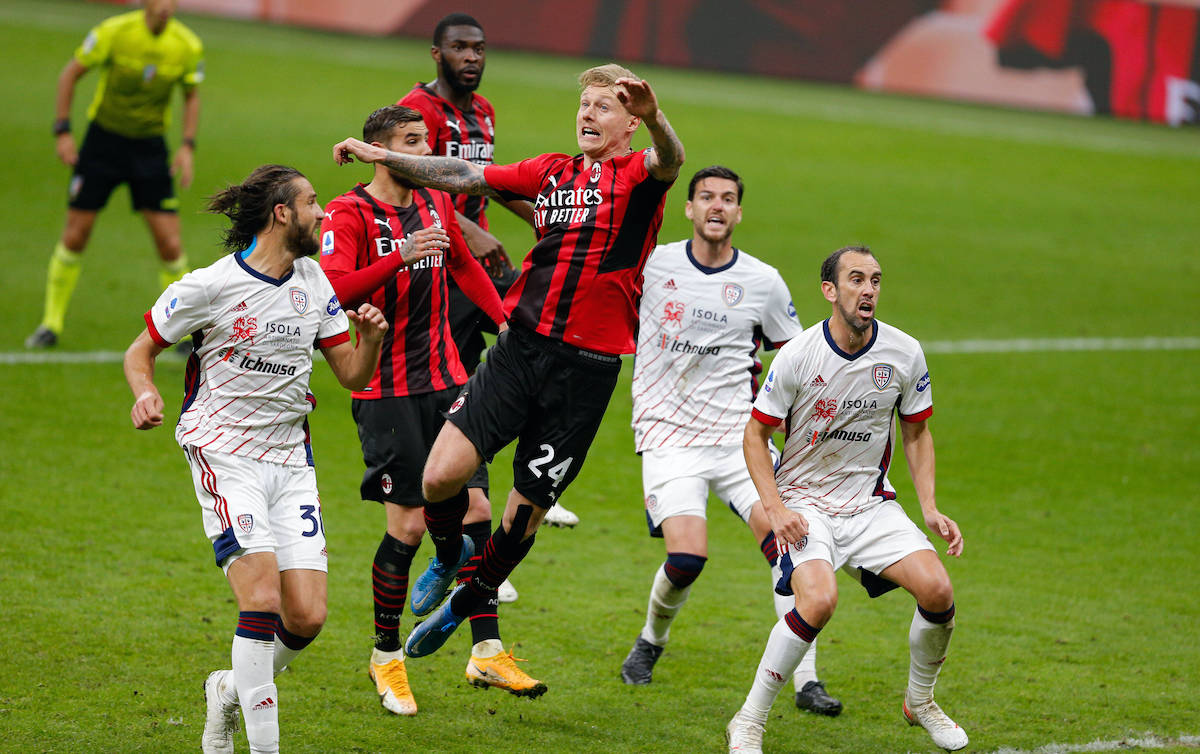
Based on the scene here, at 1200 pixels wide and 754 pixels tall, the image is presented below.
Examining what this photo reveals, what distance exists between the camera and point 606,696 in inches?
263

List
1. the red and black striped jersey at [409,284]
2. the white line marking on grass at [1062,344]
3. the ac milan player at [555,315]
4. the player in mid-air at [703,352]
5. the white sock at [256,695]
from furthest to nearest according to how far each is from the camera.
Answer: the white line marking on grass at [1062,344], the player in mid-air at [703,352], the red and black striped jersey at [409,284], the ac milan player at [555,315], the white sock at [256,695]

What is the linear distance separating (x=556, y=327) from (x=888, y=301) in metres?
10.5

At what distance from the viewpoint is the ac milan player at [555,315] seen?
6090 mm

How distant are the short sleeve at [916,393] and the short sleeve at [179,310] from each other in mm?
3083

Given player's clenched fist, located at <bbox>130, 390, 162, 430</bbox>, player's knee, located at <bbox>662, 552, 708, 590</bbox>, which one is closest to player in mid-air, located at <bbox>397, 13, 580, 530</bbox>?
player's knee, located at <bbox>662, 552, 708, 590</bbox>

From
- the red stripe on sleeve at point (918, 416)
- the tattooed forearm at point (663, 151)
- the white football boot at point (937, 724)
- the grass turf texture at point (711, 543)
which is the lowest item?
the grass turf texture at point (711, 543)

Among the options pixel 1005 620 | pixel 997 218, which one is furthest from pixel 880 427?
pixel 997 218

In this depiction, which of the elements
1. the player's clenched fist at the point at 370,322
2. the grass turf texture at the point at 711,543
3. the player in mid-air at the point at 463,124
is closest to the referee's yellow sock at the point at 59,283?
the grass turf texture at the point at 711,543

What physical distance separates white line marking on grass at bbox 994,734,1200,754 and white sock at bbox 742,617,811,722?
1.09 m

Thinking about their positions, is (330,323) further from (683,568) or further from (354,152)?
(683,568)

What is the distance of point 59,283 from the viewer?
11.9m

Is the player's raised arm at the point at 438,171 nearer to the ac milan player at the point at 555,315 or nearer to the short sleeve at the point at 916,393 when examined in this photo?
the ac milan player at the point at 555,315

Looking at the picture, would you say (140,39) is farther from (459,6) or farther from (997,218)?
(459,6)

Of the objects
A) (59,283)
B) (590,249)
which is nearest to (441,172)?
(590,249)
